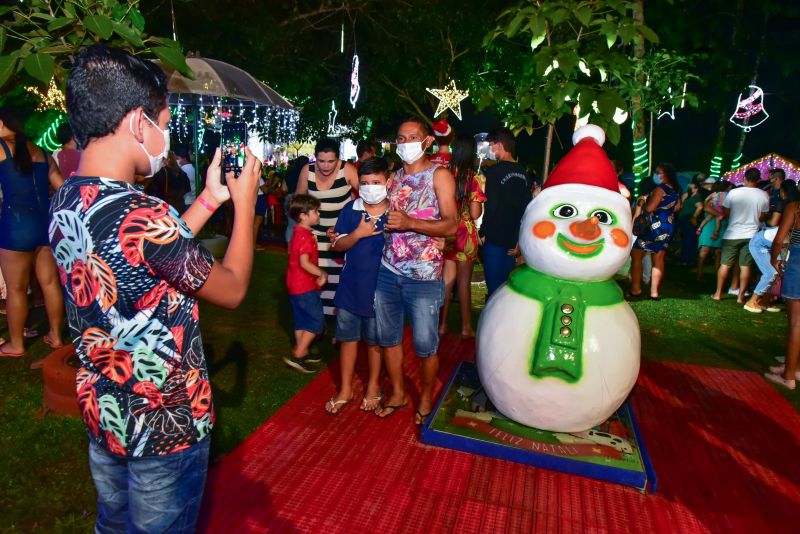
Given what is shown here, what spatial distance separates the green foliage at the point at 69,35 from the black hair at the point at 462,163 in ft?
11.0

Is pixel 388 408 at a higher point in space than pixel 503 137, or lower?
lower

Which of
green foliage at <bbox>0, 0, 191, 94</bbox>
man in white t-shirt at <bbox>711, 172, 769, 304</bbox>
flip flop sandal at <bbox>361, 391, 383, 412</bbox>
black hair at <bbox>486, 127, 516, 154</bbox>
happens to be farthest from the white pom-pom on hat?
man in white t-shirt at <bbox>711, 172, 769, 304</bbox>

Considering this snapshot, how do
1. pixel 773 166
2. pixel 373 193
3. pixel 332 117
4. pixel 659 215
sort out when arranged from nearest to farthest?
pixel 373 193
pixel 659 215
pixel 773 166
pixel 332 117

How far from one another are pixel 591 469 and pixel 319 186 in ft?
10.4

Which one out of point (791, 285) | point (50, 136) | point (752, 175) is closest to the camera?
point (791, 285)

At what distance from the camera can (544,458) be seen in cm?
327

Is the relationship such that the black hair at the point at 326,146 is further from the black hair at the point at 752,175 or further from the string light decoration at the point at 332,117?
the string light decoration at the point at 332,117

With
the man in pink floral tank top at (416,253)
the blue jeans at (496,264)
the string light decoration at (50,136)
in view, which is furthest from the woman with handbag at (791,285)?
the string light decoration at (50,136)

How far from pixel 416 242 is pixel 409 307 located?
44cm

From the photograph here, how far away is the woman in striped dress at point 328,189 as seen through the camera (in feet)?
15.6

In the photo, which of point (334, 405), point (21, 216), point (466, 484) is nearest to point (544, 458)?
point (466, 484)

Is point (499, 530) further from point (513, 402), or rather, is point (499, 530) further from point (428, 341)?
point (428, 341)

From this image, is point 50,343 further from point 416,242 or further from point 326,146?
point 416,242

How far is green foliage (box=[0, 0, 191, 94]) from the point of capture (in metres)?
2.10
